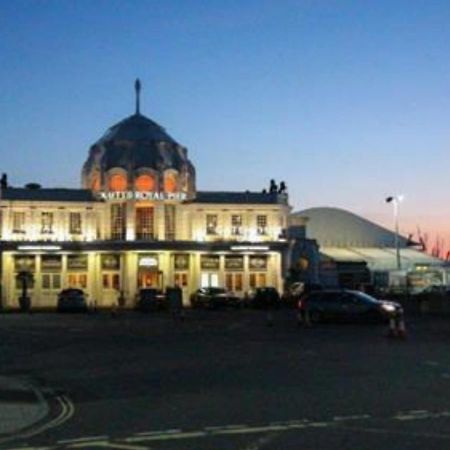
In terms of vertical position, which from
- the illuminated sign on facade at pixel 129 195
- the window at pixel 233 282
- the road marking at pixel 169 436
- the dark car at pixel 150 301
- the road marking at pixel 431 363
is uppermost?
the illuminated sign on facade at pixel 129 195

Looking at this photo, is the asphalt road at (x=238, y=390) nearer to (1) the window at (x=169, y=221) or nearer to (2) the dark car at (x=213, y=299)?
(2) the dark car at (x=213, y=299)

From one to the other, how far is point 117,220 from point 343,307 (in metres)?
36.2

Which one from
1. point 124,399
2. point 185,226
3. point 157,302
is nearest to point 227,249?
point 185,226

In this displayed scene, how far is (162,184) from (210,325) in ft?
119

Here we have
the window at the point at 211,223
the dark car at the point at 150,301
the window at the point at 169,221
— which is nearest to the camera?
the dark car at the point at 150,301

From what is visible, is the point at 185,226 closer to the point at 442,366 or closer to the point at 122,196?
the point at 122,196

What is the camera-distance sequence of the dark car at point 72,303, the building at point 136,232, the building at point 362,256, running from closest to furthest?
the dark car at point 72,303 → the building at point 136,232 → the building at point 362,256

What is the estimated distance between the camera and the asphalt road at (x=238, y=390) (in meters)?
11.2

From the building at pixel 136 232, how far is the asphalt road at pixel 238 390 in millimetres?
41276

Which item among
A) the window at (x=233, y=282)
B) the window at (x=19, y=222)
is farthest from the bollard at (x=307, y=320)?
the window at (x=19, y=222)

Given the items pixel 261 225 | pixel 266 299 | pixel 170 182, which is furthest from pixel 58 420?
pixel 261 225

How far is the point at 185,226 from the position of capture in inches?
2931

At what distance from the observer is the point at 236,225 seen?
7531 centimetres

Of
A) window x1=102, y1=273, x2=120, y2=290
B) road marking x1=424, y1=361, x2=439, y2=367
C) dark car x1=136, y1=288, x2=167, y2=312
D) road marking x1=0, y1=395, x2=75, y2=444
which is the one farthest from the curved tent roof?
road marking x1=0, y1=395, x2=75, y2=444
